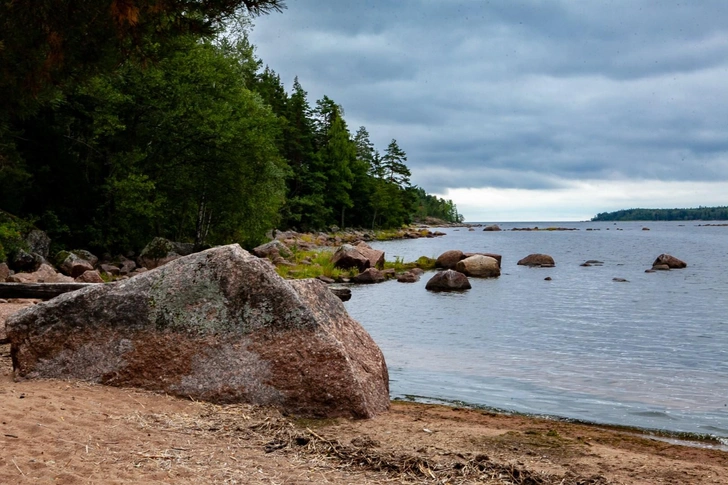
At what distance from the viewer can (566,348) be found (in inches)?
583

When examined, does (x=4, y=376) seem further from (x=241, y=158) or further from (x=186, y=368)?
(x=241, y=158)

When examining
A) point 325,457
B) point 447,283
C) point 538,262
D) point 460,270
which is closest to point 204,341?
point 325,457

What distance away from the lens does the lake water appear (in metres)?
9.87

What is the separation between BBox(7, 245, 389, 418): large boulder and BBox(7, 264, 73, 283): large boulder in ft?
33.7

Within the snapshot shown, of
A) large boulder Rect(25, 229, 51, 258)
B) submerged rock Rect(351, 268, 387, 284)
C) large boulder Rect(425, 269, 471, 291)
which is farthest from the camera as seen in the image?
submerged rock Rect(351, 268, 387, 284)

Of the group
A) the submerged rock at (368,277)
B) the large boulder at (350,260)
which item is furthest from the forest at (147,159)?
the submerged rock at (368,277)

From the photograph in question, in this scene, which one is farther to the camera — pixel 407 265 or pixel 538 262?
pixel 538 262

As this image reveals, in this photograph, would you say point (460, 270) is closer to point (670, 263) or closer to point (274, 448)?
point (670, 263)

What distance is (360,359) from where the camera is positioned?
312 inches

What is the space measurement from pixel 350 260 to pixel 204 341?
81.1 ft

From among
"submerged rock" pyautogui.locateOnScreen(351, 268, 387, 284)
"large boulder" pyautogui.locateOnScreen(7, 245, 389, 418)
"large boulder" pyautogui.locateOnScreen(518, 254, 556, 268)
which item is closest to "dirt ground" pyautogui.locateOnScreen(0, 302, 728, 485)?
"large boulder" pyautogui.locateOnScreen(7, 245, 389, 418)

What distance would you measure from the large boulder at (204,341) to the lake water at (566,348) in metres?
3.26

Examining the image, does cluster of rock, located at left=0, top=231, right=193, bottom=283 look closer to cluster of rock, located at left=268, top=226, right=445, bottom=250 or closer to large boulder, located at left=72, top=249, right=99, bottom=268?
large boulder, located at left=72, top=249, right=99, bottom=268

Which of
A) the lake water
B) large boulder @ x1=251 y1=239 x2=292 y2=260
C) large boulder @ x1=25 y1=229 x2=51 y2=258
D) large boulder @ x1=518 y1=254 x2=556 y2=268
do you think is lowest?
the lake water
